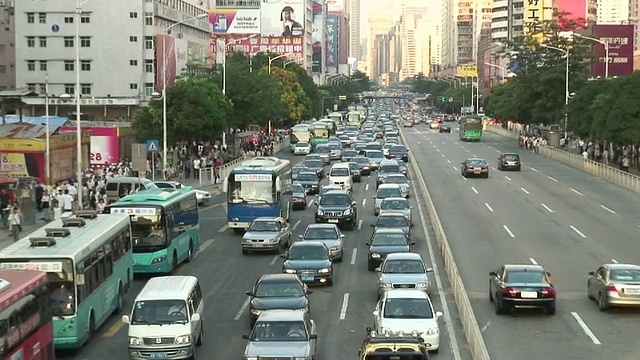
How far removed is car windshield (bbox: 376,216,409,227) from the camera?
40.0m

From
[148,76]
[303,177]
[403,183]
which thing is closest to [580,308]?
[403,183]

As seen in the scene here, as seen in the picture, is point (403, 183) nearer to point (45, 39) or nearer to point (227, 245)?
point (227, 245)

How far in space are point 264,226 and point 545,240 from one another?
10.9 m

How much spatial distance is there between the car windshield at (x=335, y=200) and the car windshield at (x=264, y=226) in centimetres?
710

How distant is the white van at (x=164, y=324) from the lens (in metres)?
21.4

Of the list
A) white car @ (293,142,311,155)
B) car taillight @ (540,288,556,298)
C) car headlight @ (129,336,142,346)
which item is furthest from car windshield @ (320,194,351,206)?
white car @ (293,142,311,155)

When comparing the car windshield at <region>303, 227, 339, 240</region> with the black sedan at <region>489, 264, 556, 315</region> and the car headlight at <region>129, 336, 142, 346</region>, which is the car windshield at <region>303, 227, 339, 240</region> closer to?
the black sedan at <region>489, 264, 556, 315</region>

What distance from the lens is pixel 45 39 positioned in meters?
106

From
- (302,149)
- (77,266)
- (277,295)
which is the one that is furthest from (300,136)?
(77,266)

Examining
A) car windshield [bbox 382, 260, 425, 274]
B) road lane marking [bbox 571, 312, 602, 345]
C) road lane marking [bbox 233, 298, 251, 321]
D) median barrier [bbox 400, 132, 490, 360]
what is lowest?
road lane marking [bbox 233, 298, 251, 321]

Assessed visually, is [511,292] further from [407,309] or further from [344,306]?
[344,306]

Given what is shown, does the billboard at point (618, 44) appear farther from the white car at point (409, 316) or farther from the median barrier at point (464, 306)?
the white car at point (409, 316)

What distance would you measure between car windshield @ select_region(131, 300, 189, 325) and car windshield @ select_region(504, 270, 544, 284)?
29.7 ft

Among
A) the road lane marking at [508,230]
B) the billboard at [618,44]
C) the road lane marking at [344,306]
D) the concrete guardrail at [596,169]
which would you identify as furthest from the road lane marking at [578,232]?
the billboard at [618,44]
